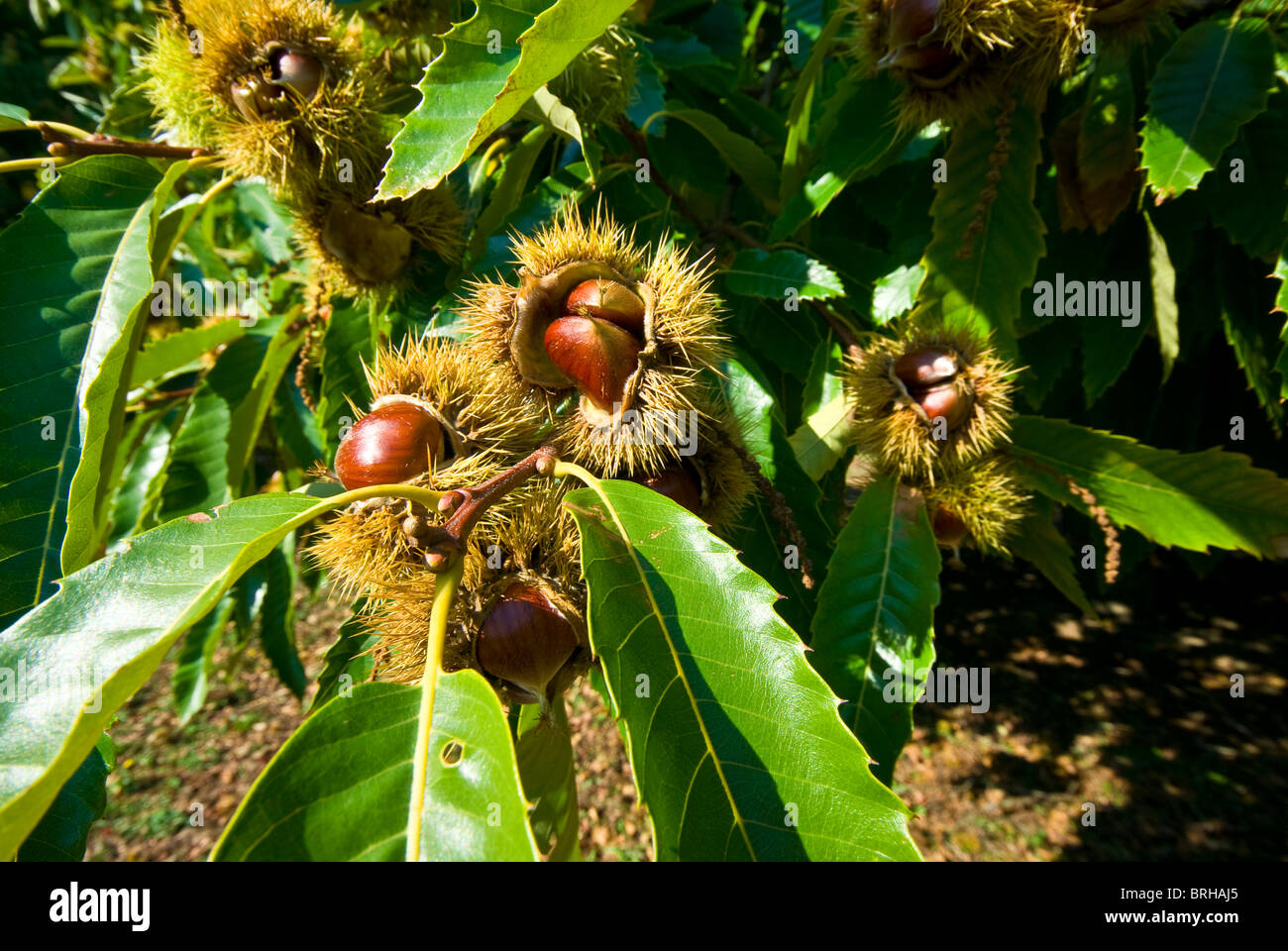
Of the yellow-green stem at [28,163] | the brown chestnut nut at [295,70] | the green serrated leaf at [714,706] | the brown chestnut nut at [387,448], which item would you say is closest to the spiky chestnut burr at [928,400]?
the green serrated leaf at [714,706]

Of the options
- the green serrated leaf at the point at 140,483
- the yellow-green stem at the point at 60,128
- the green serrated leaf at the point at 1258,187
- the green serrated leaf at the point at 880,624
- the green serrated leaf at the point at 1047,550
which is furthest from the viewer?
the green serrated leaf at the point at 140,483

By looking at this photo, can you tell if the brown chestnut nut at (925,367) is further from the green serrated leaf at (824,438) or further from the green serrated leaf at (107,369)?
the green serrated leaf at (107,369)

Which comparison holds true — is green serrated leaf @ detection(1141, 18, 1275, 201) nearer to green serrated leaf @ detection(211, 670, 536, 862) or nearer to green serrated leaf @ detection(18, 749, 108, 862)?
green serrated leaf @ detection(211, 670, 536, 862)

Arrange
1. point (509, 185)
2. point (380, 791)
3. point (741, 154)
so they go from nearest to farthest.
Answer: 1. point (380, 791)
2. point (509, 185)
3. point (741, 154)

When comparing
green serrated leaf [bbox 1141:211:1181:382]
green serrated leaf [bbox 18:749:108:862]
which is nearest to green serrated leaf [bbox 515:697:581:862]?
green serrated leaf [bbox 18:749:108:862]

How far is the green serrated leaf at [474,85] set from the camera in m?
0.81

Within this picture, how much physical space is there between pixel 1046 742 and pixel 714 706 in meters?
3.69

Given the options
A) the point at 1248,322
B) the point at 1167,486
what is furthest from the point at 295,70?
the point at 1248,322

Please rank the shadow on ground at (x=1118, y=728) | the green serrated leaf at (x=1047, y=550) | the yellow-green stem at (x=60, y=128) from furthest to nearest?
the shadow on ground at (x=1118, y=728) < the green serrated leaf at (x=1047, y=550) < the yellow-green stem at (x=60, y=128)

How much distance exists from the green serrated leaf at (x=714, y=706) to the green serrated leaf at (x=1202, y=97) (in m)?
0.97

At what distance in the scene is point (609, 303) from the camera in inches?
35.9

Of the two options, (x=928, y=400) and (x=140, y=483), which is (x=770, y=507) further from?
(x=140, y=483)

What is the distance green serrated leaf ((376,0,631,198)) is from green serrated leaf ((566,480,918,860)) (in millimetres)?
433
